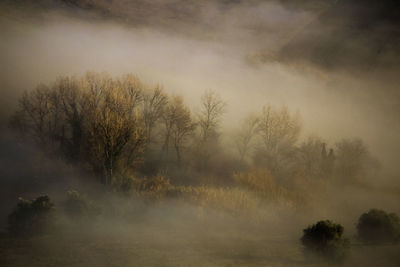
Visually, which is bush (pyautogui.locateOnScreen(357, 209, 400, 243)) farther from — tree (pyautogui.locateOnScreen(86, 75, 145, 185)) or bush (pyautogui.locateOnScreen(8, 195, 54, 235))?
bush (pyautogui.locateOnScreen(8, 195, 54, 235))

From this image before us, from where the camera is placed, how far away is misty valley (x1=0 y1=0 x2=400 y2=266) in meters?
12.4

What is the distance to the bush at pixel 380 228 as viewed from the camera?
45.8 ft

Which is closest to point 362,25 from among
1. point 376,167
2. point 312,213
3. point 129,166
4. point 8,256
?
point 376,167

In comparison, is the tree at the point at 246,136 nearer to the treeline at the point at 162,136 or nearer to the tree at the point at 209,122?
the treeline at the point at 162,136

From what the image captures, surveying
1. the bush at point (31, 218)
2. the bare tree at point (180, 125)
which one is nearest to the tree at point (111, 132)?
the bare tree at point (180, 125)

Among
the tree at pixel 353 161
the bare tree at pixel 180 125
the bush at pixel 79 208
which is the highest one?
the bare tree at pixel 180 125

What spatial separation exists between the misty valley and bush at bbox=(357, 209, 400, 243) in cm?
6

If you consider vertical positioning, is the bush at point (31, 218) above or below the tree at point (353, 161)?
below

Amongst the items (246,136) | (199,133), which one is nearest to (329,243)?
(246,136)

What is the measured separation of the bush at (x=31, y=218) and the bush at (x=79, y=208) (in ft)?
4.47

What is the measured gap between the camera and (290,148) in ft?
75.2

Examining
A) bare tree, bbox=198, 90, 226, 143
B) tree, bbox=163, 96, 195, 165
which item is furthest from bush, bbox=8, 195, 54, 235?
bare tree, bbox=198, 90, 226, 143

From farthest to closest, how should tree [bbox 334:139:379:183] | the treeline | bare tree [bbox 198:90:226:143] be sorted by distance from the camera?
1. tree [bbox 334:139:379:183]
2. bare tree [bbox 198:90:226:143]
3. the treeline

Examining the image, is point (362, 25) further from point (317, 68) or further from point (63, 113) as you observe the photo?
point (63, 113)
